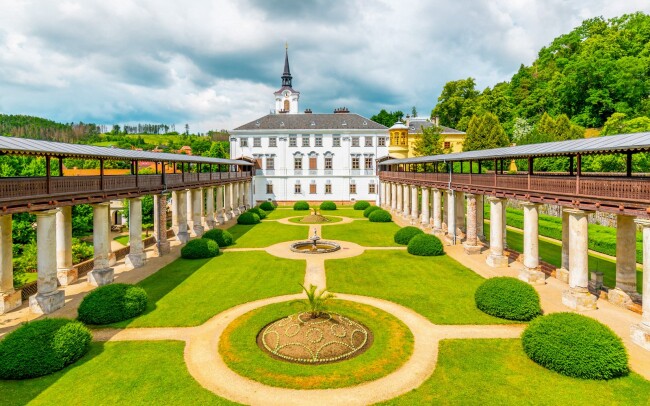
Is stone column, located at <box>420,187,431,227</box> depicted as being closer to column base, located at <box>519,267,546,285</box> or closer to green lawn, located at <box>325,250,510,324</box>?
green lawn, located at <box>325,250,510,324</box>

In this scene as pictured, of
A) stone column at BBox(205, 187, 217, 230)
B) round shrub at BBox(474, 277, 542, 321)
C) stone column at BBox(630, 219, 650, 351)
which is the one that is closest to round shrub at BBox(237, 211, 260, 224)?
stone column at BBox(205, 187, 217, 230)

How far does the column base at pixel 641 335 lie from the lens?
13297 millimetres

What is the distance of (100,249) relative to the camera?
21.8m

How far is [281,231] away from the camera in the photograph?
128ft

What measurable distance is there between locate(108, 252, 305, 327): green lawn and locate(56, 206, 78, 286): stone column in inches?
166

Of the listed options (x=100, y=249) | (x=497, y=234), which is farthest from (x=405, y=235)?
(x=100, y=249)

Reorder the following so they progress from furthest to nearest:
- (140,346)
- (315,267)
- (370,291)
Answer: (315,267)
(370,291)
(140,346)

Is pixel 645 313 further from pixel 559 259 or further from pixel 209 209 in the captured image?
pixel 209 209

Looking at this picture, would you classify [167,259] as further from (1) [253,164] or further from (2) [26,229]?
(1) [253,164]

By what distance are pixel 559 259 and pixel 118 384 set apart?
27.7 meters

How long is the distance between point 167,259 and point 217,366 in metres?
16.8

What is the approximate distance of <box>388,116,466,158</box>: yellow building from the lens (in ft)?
206

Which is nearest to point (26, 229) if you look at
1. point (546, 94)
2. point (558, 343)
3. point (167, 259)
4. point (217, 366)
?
point (167, 259)

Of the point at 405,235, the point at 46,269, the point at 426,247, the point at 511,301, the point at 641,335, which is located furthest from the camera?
the point at 405,235
